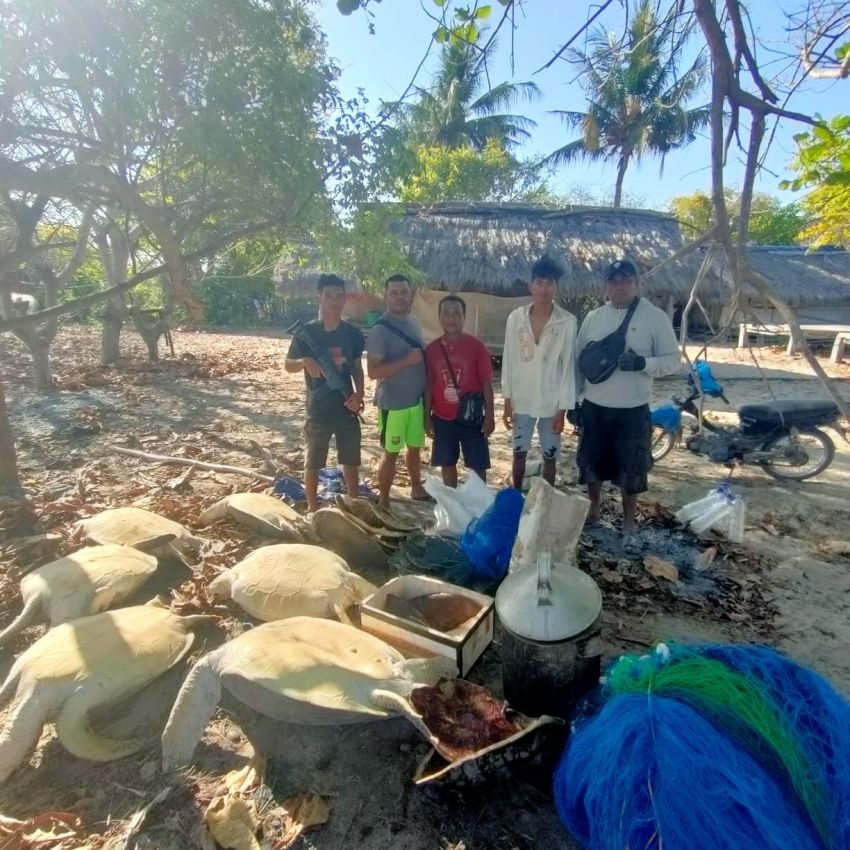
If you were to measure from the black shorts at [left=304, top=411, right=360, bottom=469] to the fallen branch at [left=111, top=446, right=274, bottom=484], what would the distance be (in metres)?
1.00

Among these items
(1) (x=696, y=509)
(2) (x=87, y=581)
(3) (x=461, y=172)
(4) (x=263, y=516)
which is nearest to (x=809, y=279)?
(3) (x=461, y=172)

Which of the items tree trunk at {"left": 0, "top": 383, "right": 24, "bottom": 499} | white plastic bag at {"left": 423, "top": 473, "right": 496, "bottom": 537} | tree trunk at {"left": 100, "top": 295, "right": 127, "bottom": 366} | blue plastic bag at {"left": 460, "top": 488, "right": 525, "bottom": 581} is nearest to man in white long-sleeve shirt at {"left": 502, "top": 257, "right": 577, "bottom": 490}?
white plastic bag at {"left": 423, "top": 473, "right": 496, "bottom": 537}

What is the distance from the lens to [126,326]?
1708cm

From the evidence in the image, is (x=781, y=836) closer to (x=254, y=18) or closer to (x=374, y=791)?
(x=374, y=791)

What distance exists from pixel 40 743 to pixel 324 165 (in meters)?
3.67

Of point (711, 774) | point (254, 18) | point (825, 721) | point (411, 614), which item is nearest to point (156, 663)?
point (411, 614)

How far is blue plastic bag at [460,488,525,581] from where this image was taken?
302cm

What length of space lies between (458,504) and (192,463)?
9.54 feet

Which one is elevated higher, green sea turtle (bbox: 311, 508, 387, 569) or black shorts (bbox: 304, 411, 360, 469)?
black shorts (bbox: 304, 411, 360, 469)

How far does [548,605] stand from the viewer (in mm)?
1937

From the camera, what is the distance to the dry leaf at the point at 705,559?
3451 mm

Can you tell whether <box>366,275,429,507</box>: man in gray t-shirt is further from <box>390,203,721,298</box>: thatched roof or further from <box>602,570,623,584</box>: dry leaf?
<box>390,203,721,298</box>: thatched roof

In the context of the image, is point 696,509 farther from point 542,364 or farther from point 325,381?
point 325,381

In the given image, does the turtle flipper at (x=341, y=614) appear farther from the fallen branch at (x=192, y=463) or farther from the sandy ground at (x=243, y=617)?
the fallen branch at (x=192, y=463)
